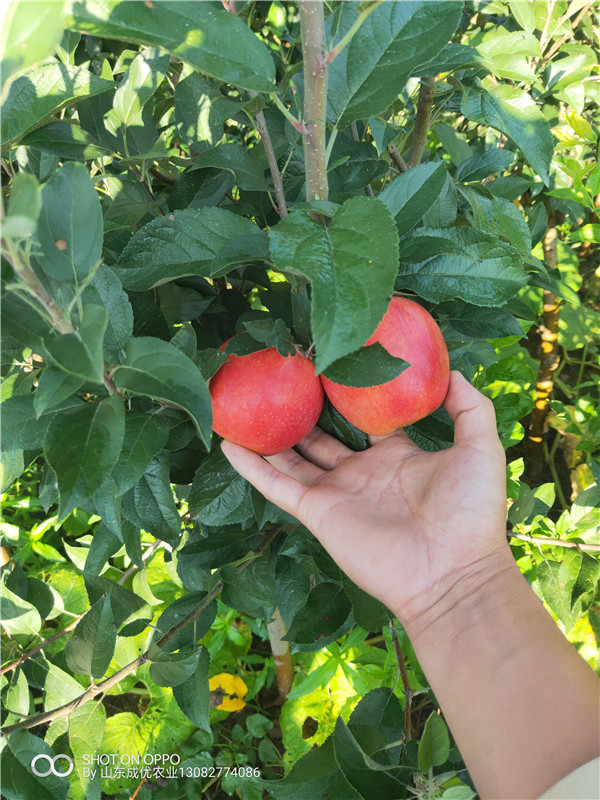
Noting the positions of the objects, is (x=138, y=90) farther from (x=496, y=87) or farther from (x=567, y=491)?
(x=567, y=491)

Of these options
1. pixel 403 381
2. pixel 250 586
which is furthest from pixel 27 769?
pixel 403 381

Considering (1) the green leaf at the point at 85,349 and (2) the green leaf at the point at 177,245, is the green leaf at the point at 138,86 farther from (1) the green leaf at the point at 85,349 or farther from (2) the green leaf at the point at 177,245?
(1) the green leaf at the point at 85,349

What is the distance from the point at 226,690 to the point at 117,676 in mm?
724

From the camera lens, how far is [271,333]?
0.57m

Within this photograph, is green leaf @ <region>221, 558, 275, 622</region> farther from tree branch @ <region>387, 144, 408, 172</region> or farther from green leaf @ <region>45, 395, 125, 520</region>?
tree branch @ <region>387, 144, 408, 172</region>

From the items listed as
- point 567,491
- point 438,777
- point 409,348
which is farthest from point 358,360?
point 567,491

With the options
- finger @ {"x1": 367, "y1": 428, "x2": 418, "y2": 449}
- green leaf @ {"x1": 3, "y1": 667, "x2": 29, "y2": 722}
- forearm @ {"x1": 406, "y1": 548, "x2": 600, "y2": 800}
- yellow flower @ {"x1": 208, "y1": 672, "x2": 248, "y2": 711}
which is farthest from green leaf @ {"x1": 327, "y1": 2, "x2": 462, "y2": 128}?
yellow flower @ {"x1": 208, "y1": 672, "x2": 248, "y2": 711}

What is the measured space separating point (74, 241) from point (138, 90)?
33 centimetres

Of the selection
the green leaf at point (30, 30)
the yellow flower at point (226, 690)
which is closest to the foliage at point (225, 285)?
the green leaf at point (30, 30)

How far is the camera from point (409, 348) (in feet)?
1.99

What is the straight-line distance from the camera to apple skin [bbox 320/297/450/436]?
603mm

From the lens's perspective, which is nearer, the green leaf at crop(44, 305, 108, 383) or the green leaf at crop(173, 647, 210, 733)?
the green leaf at crop(44, 305, 108, 383)

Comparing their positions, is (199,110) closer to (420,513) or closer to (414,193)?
(414,193)

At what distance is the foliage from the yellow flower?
0.15 meters
